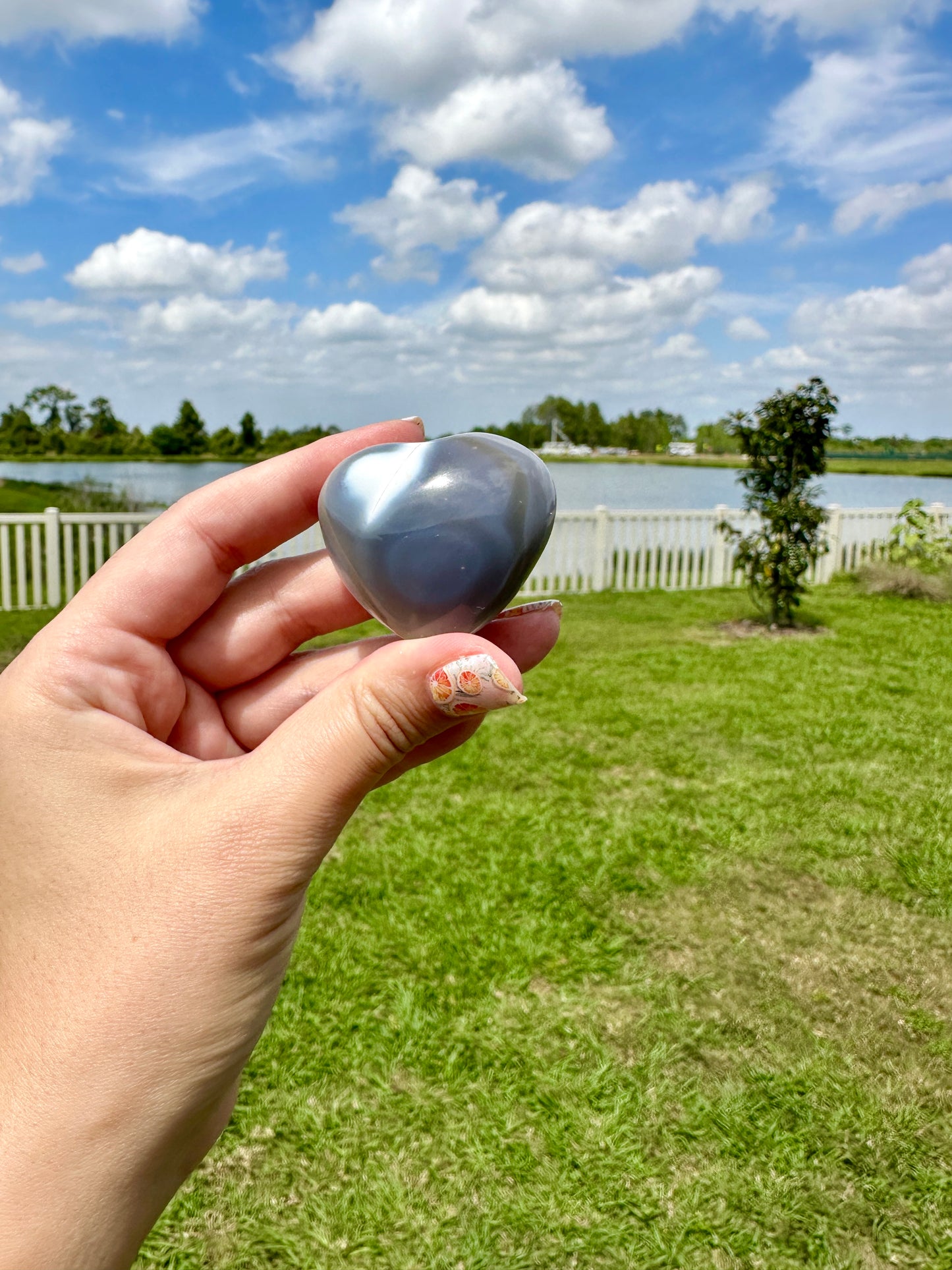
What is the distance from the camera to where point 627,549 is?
1205cm

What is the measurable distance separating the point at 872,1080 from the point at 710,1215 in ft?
2.65

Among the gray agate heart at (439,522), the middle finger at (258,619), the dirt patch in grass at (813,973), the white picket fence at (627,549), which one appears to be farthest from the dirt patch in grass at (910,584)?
the gray agate heart at (439,522)

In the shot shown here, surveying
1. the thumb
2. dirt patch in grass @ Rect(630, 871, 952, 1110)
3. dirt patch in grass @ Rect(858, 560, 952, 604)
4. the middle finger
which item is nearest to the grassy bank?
dirt patch in grass @ Rect(858, 560, 952, 604)

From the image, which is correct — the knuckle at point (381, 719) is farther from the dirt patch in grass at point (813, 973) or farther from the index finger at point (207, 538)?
the dirt patch in grass at point (813, 973)

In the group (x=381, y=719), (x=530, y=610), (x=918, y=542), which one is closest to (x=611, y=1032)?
(x=530, y=610)

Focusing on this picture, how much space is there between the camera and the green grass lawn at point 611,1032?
225cm

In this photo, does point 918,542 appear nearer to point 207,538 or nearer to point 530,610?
point 530,610

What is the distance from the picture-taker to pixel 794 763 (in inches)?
207

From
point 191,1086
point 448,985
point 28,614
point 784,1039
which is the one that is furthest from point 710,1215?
point 28,614

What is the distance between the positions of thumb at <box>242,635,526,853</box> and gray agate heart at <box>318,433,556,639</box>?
0.14 m

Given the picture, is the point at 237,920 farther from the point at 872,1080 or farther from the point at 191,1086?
the point at 872,1080

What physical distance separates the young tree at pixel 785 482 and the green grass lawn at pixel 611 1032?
13.4 ft

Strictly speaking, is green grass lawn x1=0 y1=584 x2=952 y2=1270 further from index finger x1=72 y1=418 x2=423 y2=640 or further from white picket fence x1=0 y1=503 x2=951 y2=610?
white picket fence x1=0 y1=503 x2=951 y2=610

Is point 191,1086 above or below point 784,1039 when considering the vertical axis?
above
